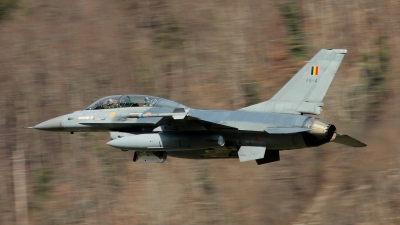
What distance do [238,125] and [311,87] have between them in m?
2.43

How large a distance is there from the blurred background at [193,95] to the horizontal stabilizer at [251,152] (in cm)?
667

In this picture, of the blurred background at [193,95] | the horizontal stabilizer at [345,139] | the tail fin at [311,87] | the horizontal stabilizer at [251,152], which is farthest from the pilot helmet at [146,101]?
the blurred background at [193,95]

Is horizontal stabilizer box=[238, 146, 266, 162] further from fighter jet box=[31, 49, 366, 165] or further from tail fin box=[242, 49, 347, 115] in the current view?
tail fin box=[242, 49, 347, 115]

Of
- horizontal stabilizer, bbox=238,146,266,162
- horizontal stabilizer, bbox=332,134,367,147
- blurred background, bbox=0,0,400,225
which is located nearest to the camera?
horizontal stabilizer, bbox=332,134,367,147

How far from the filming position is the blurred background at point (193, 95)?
2589 centimetres

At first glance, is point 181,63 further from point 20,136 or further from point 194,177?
point 20,136

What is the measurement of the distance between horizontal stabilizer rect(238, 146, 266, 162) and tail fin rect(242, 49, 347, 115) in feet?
4.20

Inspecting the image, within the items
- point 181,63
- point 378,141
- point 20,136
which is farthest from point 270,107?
point 20,136

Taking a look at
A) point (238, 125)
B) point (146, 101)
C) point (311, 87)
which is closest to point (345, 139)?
point (311, 87)

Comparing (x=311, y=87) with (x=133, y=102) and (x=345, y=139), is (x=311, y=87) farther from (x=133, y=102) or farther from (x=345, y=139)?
(x=133, y=102)

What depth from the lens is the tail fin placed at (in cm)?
1950

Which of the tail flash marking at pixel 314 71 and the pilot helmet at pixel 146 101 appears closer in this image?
the tail flash marking at pixel 314 71

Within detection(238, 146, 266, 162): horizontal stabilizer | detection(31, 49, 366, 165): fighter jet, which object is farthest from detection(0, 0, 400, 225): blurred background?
detection(238, 146, 266, 162): horizontal stabilizer

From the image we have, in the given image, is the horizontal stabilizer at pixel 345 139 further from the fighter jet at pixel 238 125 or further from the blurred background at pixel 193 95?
the blurred background at pixel 193 95
